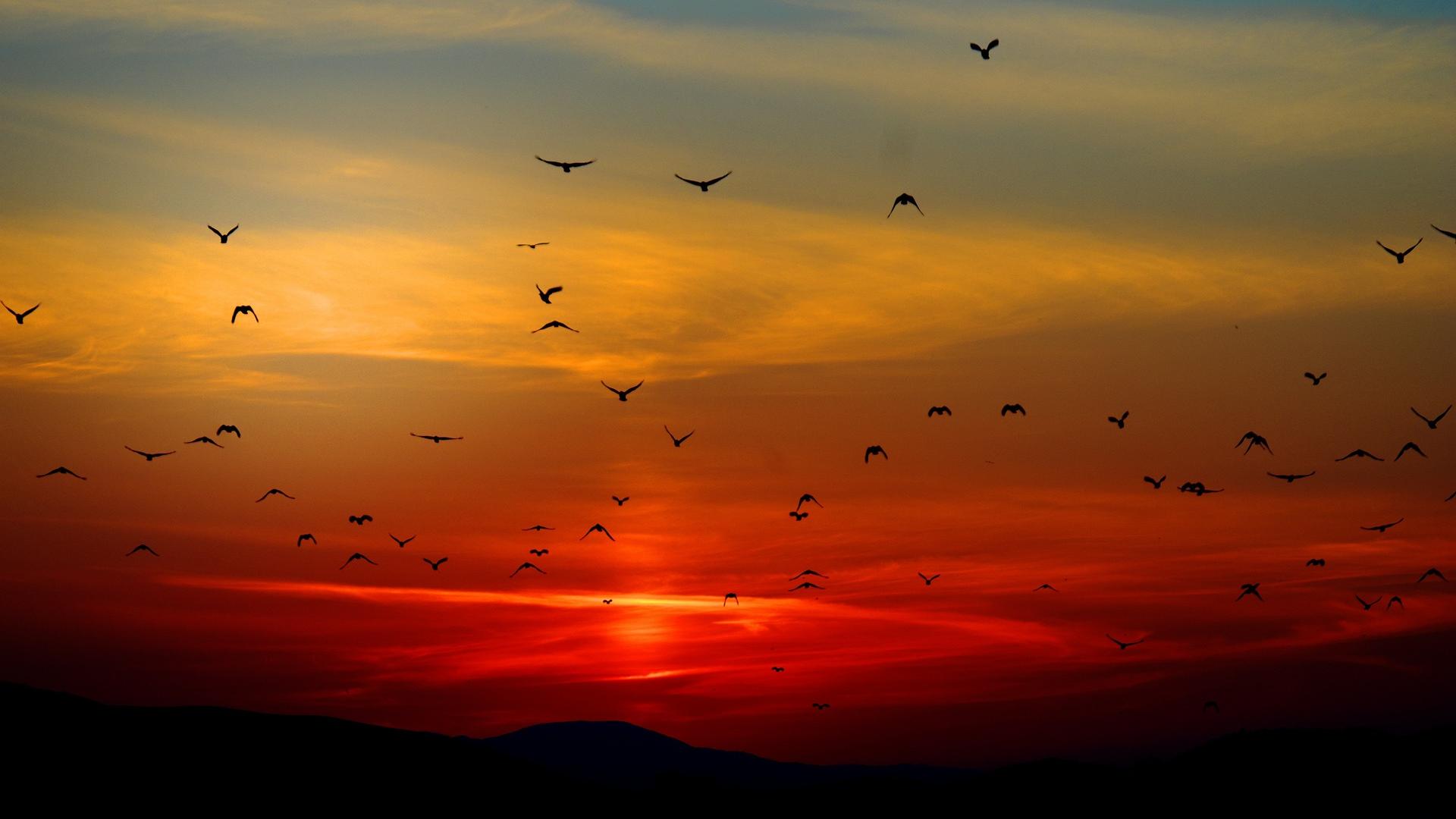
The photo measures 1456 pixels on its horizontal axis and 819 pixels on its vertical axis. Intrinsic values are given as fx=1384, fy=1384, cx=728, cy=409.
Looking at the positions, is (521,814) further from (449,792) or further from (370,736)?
(370,736)

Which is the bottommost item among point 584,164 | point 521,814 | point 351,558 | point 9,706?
point 521,814

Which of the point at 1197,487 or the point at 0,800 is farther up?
the point at 1197,487

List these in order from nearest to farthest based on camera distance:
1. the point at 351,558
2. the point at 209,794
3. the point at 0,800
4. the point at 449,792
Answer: the point at 351,558 → the point at 0,800 → the point at 209,794 → the point at 449,792

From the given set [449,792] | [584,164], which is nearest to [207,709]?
[449,792]

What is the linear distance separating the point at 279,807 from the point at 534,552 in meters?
55.6

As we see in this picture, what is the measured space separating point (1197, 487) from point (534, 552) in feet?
204

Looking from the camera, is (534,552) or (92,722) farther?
(92,722)

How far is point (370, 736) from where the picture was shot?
200m

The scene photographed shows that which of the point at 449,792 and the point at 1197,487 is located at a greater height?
the point at 1197,487

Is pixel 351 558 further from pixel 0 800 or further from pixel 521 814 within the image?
pixel 521 814

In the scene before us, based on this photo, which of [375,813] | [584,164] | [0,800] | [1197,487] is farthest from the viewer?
[375,813]

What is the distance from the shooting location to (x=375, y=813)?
17375 cm

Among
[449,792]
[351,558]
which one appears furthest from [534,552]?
[449,792]

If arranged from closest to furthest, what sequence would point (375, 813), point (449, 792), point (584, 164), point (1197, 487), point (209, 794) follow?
point (584, 164) → point (1197, 487) → point (209, 794) → point (375, 813) → point (449, 792)
